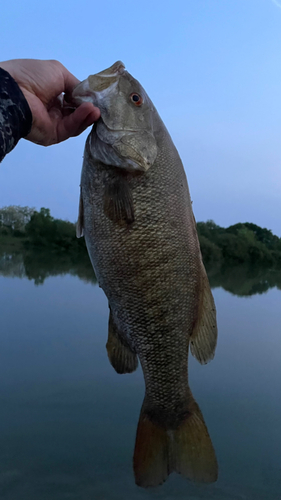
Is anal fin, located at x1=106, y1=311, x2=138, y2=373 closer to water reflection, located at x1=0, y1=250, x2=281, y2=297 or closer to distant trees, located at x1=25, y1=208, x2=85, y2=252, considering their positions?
distant trees, located at x1=25, y1=208, x2=85, y2=252

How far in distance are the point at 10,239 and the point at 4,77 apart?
157 feet

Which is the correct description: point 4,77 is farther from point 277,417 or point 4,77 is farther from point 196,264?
point 277,417

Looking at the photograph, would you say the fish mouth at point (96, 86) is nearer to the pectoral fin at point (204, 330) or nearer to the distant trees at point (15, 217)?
the pectoral fin at point (204, 330)

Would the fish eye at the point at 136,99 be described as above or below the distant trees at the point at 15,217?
below

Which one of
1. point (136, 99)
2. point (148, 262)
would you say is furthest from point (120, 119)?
point (148, 262)

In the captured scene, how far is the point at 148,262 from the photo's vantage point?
1.90 meters

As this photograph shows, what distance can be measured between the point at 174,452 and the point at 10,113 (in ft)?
6.47

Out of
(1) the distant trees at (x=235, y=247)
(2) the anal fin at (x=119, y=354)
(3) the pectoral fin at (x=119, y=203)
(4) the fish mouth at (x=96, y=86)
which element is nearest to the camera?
(3) the pectoral fin at (x=119, y=203)

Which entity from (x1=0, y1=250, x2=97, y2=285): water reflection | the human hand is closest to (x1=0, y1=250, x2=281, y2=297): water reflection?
(x1=0, y1=250, x2=97, y2=285): water reflection

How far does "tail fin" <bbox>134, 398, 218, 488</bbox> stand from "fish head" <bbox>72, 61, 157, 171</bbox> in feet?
4.77

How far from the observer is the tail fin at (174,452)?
191 centimetres

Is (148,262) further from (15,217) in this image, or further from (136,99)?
(15,217)

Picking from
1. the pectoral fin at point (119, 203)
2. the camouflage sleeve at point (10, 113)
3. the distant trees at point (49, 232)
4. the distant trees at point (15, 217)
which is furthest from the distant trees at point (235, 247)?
the camouflage sleeve at point (10, 113)

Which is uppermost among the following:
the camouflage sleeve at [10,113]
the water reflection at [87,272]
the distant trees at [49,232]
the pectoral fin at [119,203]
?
the distant trees at [49,232]
